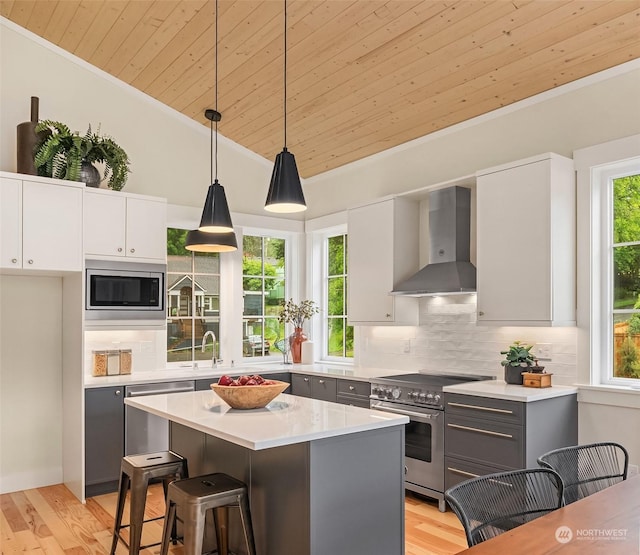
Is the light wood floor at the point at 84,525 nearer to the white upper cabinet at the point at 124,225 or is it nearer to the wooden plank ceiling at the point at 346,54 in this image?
the white upper cabinet at the point at 124,225

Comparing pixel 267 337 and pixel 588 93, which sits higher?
pixel 588 93

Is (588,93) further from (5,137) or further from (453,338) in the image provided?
(5,137)

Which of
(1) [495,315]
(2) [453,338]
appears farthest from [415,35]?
(2) [453,338]

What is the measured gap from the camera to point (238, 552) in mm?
2850

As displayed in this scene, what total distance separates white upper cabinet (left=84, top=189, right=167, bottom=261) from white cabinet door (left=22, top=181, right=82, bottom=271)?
10 cm

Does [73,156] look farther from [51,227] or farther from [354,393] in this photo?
[354,393]

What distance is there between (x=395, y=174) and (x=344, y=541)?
3433 mm

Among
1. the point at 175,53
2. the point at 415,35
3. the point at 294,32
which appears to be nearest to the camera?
the point at 415,35

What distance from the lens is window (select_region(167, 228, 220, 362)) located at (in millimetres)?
5324

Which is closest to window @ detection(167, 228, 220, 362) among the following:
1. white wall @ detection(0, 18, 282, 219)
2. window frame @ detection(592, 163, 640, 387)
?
white wall @ detection(0, 18, 282, 219)

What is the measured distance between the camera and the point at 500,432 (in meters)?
3.46

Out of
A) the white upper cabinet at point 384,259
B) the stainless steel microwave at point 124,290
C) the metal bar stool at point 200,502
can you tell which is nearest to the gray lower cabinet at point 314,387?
the white upper cabinet at point 384,259

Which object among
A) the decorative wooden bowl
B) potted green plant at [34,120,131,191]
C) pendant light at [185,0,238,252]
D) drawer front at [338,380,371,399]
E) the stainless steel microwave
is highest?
potted green plant at [34,120,131,191]

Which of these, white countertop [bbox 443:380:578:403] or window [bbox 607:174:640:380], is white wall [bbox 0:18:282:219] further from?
window [bbox 607:174:640:380]
